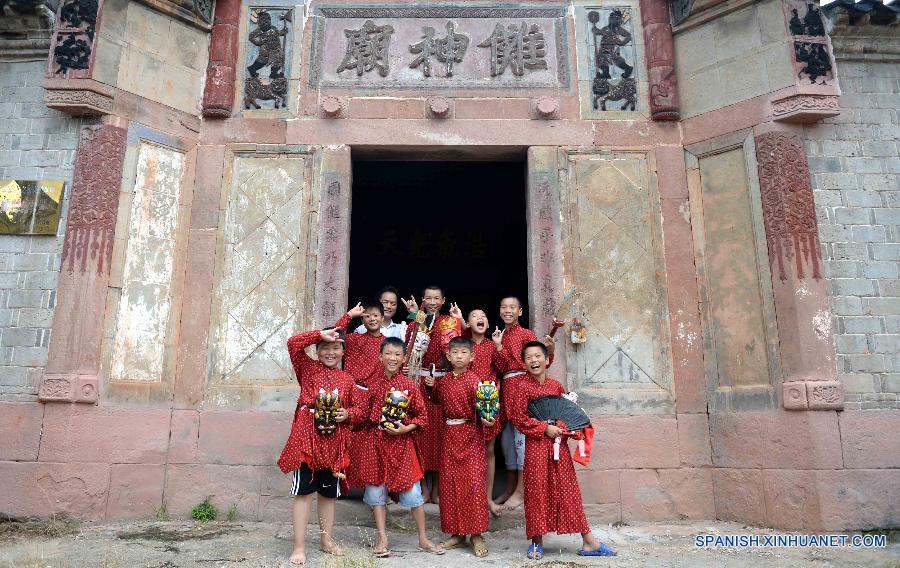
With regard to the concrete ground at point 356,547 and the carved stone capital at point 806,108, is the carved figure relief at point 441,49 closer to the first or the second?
the carved stone capital at point 806,108

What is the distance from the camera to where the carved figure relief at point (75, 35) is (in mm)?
6445

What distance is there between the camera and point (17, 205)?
645cm

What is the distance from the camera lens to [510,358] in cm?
561

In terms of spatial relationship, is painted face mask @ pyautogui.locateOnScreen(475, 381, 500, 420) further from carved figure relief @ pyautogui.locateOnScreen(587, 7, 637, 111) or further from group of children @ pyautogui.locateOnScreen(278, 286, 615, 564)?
carved figure relief @ pyautogui.locateOnScreen(587, 7, 637, 111)

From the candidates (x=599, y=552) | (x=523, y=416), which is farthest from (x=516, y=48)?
(x=599, y=552)

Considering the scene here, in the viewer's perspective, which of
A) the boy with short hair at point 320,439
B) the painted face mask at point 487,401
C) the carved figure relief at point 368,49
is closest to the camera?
the boy with short hair at point 320,439

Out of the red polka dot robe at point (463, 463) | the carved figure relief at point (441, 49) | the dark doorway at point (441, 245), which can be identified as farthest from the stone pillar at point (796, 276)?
the dark doorway at point (441, 245)

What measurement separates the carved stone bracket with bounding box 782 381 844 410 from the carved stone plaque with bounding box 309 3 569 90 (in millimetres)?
3895

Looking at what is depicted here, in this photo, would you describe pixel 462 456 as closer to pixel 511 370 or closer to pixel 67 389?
pixel 511 370

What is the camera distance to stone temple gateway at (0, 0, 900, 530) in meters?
5.99

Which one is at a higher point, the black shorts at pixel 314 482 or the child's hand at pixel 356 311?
the child's hand at pixel 356 311

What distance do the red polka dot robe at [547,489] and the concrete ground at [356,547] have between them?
0.25 metres

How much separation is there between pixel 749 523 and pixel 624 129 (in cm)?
409

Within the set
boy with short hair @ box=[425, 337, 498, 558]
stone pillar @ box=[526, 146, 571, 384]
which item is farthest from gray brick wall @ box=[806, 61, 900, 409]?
boy with short hair @ box=[425, 337, 498, 558]
